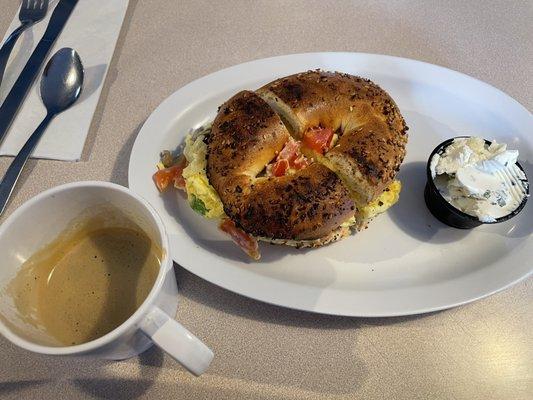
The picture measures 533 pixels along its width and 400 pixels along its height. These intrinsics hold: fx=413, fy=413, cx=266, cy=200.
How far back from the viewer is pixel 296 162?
48.4 inches

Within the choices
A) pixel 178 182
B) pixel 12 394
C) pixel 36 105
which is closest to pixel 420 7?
pixel 178 182

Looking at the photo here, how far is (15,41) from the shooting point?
1677 millimetres

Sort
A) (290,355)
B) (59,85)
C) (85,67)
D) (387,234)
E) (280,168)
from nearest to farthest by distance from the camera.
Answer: (290,355) < (280,168) < (387,234) < (59,85) < (85,67)

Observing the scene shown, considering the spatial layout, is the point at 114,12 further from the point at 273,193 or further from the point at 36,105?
the point at 273,193

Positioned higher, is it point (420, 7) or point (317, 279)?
point (420, 7)

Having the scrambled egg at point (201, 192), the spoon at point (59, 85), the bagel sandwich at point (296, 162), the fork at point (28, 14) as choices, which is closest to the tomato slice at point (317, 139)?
the bagel sandwich at point (296, 162)

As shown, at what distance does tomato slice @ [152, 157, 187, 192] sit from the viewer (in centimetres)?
130

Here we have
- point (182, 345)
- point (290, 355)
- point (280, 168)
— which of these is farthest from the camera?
point (280, 168)

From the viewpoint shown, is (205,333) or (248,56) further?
(248,56)

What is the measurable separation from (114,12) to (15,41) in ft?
1.36

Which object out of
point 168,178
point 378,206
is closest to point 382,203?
point 378,206

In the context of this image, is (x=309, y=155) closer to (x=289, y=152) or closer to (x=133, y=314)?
(x=289, y=152)

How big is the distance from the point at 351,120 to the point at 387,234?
382 millimetres

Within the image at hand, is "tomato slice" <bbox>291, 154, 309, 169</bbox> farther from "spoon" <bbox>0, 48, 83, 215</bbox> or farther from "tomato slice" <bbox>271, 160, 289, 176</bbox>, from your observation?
"spoon" <bbox>0, 48, 83, 215</bbox>
